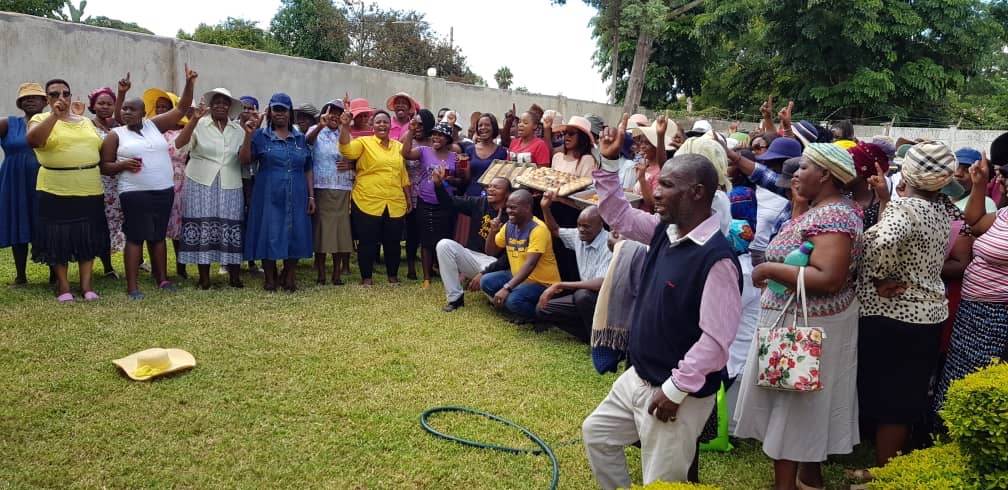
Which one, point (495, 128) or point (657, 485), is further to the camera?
point (495, 128)

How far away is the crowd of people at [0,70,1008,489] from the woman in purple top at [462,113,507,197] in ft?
0.11

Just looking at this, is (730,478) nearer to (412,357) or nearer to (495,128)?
(412,357)

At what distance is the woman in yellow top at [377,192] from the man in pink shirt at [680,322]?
541 centimetres

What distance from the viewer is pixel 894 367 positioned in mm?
3607

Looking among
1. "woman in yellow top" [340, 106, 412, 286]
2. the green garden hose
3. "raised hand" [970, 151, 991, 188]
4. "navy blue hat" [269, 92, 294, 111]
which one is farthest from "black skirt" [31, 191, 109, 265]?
"raised hand" [970, 151, 991, 188]

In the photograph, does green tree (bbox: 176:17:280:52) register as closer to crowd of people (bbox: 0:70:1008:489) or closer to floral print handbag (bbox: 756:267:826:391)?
crowd of people (bbox: 0:70:1008:489)

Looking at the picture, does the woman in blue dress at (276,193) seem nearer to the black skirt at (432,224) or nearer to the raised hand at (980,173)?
the black skirt at (432,224)

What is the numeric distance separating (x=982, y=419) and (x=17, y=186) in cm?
781

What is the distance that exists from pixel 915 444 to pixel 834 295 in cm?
165

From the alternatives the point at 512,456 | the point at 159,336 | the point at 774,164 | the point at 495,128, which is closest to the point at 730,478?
the point at 512,456

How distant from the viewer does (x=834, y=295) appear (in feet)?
10.8

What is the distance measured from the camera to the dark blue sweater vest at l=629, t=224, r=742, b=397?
108 inches

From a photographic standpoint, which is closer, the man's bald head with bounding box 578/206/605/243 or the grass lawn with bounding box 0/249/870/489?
the grass lawn with bounding box 0/249/870/489

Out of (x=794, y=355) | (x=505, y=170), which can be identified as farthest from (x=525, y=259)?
(x=794, y=355)
